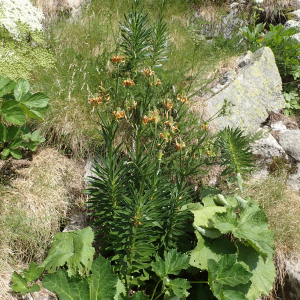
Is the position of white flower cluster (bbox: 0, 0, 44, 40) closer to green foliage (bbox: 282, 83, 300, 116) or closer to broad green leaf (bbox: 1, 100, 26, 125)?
broad green leaf (bbox: 1, 100, 26, 125)

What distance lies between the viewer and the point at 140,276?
75.4 inches

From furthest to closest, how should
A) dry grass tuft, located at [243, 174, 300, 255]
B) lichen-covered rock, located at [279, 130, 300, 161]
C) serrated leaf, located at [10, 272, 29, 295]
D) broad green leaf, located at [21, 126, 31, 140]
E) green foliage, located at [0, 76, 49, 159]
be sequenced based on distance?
lichen-covered rock, located at [279, 130, 300, 161] → dry grass tuft, located at [243, 174, 300, 255] → broad green leaf, located at [21, 126, 31, 140] → green foliage, located at [0, 76, 49, 159] → serrated leaf, located at [10, 272, 29, 295]

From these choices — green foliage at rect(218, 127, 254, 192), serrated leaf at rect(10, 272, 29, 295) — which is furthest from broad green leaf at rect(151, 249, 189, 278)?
serrated leaf at rect(10, 272, 29, 295)

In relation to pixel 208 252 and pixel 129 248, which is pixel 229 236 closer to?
pixel 208 252

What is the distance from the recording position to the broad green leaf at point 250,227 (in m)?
1.90

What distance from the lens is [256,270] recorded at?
2.01 metres

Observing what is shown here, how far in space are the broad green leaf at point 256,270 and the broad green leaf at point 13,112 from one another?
5.99 ft

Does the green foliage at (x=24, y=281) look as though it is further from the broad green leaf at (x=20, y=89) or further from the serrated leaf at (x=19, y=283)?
the broad green leaf at (x=20, y=89)

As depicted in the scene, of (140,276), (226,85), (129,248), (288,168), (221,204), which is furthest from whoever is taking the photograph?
(226,85)

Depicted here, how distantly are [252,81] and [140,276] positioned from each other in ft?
9.37

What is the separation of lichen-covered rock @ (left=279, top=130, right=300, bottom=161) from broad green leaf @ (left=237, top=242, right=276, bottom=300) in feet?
5.14

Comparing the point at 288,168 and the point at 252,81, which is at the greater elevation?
the point at 252,81

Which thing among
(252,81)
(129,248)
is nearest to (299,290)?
(129,248)

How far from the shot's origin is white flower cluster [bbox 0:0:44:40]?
243 cm
